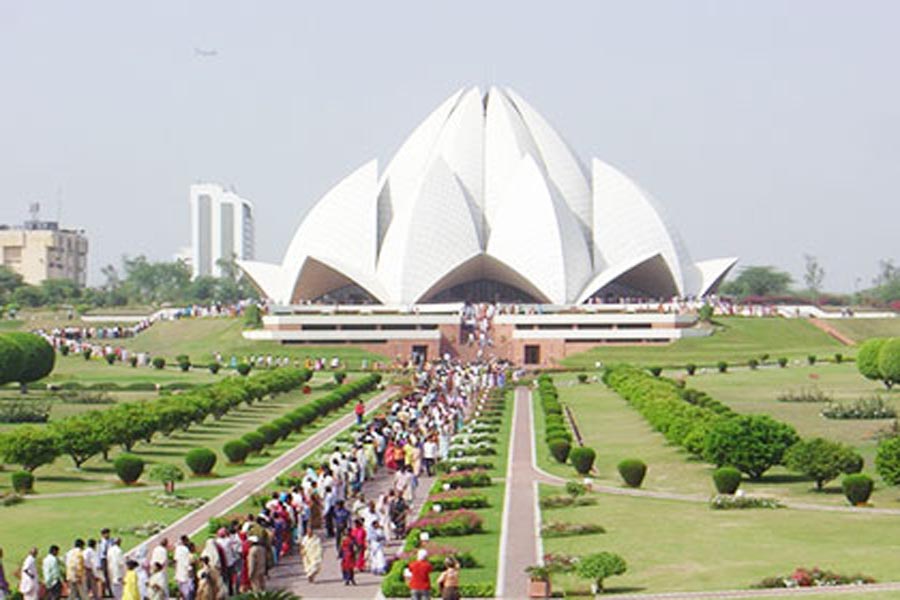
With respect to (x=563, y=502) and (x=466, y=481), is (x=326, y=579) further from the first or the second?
(x=466, y=481)

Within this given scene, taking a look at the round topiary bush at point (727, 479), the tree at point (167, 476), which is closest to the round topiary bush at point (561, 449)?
the round topiary bush at point (727, 479)

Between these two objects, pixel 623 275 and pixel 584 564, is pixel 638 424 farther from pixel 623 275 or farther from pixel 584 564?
pixel 623 275

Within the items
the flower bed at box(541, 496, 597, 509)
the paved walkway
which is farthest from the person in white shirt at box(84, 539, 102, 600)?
the flower bed at box(541, 496, 597, 509)

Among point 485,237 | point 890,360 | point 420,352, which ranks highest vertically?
point 485,237

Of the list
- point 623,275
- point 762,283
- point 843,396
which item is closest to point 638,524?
point 843,396

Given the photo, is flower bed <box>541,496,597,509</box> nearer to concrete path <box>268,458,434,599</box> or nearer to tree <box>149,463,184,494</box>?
concrete path <box>268,458,434,599</box>

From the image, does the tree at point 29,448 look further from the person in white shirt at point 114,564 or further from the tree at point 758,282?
the tree at point 758,282

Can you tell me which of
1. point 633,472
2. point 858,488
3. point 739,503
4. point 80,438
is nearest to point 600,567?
point 739,503
